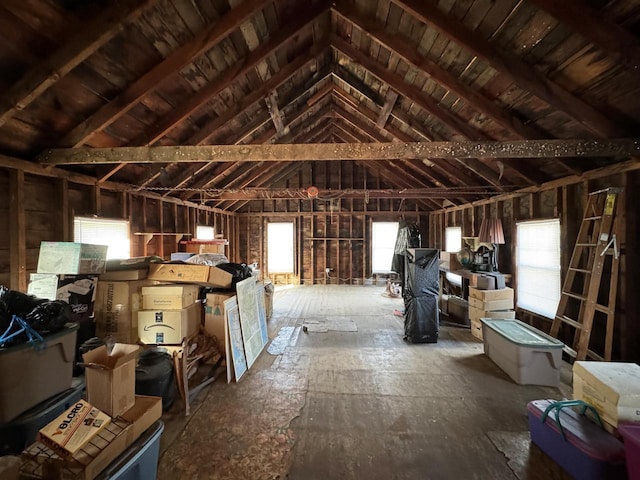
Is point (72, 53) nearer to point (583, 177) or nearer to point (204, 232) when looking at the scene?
point (583, 177)

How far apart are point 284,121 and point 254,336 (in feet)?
A: 12.1


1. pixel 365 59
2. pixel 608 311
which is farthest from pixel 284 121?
pixel 608 311

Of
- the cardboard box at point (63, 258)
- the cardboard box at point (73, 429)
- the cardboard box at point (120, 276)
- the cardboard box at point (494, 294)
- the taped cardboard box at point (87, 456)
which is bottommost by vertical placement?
the taped cardboard box at point (87, 456)

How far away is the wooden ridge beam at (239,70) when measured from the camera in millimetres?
2992

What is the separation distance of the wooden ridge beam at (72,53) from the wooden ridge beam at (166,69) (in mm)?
566

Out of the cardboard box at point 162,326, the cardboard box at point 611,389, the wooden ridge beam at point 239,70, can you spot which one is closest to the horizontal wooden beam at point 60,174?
the wooden ridge beam at point 239,70

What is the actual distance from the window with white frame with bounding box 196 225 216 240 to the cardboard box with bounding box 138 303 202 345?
176 inches

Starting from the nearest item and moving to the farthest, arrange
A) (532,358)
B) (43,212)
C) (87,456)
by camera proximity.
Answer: (87,456), (532,358), (43,212)

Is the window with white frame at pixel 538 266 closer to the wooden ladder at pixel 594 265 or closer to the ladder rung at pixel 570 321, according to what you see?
the wooden ladder at pixel 594 265

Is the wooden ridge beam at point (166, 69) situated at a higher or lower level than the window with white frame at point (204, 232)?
higher

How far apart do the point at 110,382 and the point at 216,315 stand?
5.67 feet

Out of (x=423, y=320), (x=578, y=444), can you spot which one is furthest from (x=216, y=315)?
(x=578, y=444)

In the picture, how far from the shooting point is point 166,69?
8.99ft

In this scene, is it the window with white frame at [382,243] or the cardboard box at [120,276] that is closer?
the cardboard box at [120,276]
